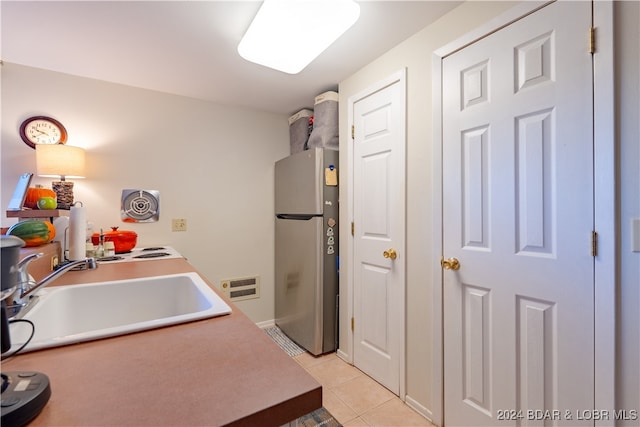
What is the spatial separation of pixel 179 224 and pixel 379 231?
175cm

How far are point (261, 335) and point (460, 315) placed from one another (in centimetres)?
110

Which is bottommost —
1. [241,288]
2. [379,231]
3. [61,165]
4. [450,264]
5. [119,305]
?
[241,288]

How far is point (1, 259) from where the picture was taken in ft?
1.43

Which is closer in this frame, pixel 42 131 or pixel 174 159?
pixel 42 131

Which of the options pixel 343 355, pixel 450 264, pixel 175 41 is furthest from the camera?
pixel 343 355

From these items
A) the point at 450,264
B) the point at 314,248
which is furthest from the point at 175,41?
the point at 450,264

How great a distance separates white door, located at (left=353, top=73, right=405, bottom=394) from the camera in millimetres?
1698

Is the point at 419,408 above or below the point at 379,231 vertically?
below

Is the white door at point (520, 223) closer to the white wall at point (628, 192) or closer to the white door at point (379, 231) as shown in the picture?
the white wall at point (628, 192)

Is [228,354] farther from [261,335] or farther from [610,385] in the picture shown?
[610,385]

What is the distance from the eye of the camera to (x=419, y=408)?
5.14ft

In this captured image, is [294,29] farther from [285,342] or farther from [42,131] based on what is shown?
[285,342]

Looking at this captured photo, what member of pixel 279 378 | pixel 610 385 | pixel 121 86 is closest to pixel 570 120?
pixel 610 385

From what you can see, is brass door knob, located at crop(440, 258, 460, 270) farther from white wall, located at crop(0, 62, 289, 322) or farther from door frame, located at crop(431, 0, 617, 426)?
white wall, located at crop(0, 62, 289, 322)
